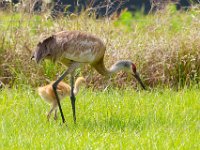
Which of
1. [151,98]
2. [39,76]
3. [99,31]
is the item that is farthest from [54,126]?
[99,31]

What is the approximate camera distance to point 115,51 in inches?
406

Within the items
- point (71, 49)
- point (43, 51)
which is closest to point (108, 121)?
point (71, 49)

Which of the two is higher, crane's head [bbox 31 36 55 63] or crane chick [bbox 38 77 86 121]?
crane's head [bbox 31 36 55 63]

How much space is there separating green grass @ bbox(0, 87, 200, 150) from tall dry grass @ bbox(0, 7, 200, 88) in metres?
0.52

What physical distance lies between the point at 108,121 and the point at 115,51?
102 inches

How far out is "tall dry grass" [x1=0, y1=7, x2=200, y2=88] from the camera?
10.0 meters

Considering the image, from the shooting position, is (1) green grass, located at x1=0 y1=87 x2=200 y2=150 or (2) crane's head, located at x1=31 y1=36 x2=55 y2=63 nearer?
(1) green grass, located at x1=0 y1=87 x2=200 y2=150

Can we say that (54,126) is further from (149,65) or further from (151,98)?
(149,65)

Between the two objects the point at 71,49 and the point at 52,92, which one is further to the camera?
the point at 52,92

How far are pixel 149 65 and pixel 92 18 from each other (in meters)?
1.33

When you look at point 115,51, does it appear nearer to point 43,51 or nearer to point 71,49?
point 71,49

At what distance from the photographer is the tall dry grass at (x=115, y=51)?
10.0 meters

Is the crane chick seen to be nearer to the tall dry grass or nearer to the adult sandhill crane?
the adult sandhill crane

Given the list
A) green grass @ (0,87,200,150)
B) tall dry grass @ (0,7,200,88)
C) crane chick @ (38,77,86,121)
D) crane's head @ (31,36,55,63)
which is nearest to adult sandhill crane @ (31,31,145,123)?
crane's head @ (31,36,55,63)
